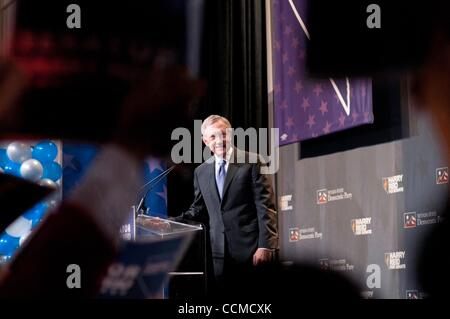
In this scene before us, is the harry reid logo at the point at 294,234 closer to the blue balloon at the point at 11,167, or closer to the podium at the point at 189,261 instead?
the podium at the point at 189,261

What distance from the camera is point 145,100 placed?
352 mm

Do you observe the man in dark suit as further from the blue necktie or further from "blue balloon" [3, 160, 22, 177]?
"blue balloon" [3, 160, 22, 177]

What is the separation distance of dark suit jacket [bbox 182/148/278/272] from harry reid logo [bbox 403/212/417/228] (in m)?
0.96

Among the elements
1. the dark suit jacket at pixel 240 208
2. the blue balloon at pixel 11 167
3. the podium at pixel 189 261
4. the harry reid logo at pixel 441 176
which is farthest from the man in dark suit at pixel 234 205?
the blue balloon at pixel 11 167

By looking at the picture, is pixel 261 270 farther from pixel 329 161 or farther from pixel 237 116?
pixel 237 116

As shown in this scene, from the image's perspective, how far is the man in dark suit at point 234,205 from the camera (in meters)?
4.90

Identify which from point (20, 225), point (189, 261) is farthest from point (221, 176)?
point (20, 225)

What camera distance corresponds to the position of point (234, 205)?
5.02 metres

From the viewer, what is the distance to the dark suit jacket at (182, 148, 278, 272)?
16.2 feet

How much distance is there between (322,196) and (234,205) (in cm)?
144

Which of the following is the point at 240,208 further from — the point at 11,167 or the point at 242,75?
the point at 242,75
